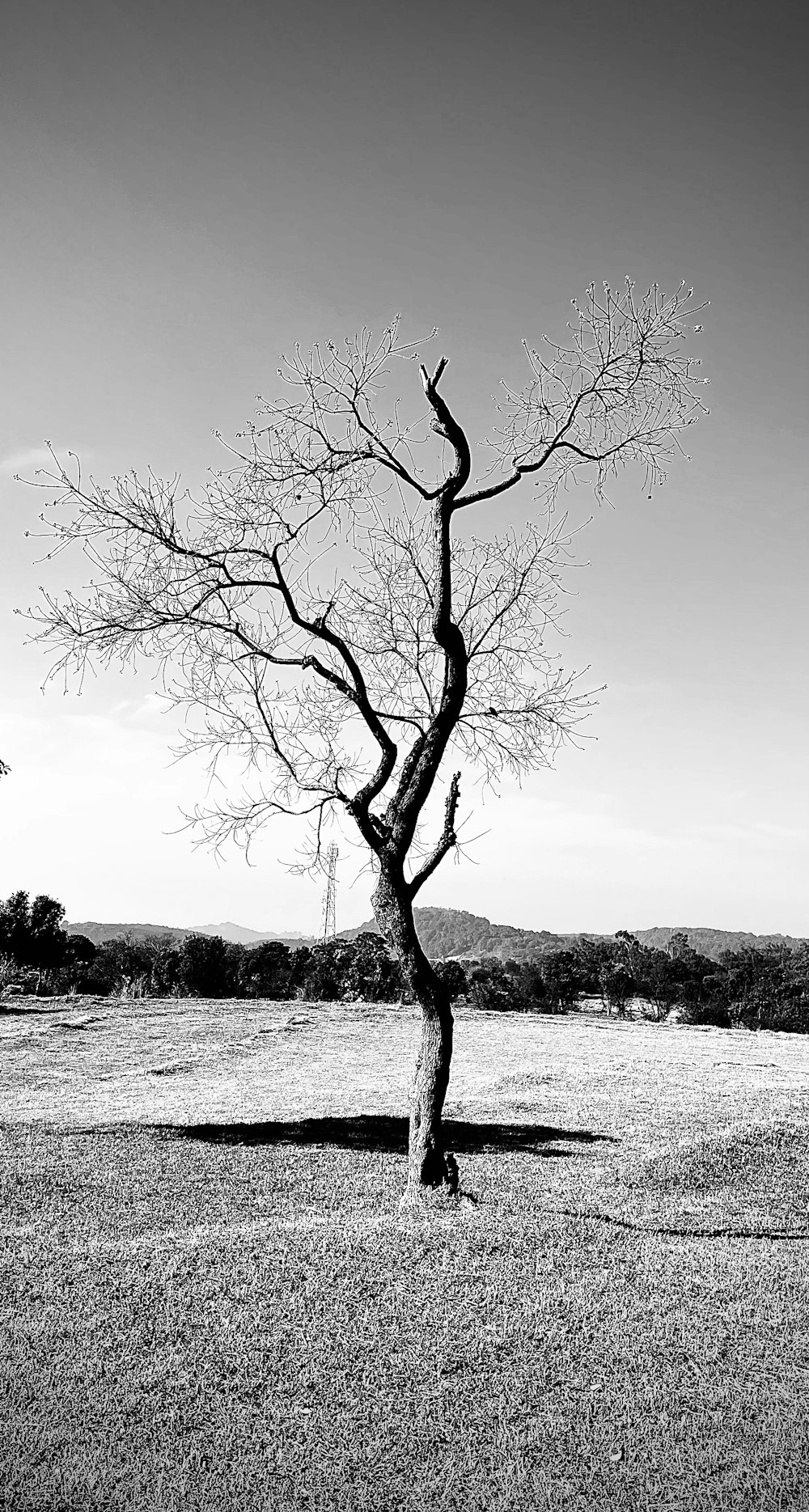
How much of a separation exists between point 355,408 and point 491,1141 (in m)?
7.14

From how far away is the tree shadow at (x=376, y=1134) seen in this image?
8781 mm

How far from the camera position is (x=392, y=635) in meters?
8.18

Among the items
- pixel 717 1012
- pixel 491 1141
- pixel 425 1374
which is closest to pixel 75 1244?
pixel 425 1374

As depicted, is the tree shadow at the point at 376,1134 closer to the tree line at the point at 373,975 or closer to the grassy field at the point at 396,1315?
the grassy field at the point at 396,1315

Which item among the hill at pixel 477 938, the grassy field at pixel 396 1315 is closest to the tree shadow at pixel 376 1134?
the grassy field at pixel 396 1315

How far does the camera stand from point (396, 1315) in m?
4.56

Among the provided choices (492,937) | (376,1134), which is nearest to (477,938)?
(492,937)

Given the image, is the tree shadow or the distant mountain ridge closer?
the tree shadow

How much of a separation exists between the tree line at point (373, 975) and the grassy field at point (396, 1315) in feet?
62.7

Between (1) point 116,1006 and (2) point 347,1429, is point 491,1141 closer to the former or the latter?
(2) point 347,1429

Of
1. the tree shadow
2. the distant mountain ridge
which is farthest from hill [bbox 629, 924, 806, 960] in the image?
the tree shadow

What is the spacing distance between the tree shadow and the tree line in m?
17.2

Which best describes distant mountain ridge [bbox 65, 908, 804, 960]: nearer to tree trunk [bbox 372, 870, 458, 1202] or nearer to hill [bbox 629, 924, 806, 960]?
hill [bbox 629, 924, 806, 960]

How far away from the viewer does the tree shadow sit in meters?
8.78
